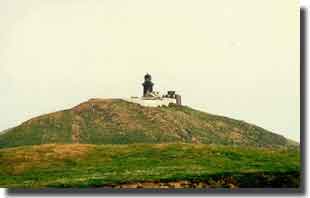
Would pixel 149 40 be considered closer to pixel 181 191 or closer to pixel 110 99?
pixel 110 99

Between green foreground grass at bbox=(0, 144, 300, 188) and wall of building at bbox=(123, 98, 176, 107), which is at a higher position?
wall of building at bbox=(123, 98, 176, 107)

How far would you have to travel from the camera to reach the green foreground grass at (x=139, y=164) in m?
11.2

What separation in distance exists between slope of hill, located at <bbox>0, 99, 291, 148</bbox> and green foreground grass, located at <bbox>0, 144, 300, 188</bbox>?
14cm

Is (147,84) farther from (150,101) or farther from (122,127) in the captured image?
(122,127)

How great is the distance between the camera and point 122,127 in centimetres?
1195

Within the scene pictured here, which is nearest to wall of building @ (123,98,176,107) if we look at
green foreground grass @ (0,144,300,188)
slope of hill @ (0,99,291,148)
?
slope of hill @ (0,99,291,148)

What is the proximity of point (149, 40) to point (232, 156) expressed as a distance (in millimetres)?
2588

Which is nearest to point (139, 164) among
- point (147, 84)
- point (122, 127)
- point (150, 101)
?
point (122, 127)

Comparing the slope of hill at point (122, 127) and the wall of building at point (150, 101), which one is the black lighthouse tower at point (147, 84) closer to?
the wall of building at point (150, 101)

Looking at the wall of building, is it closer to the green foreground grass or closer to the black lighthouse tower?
the black lighthouse tower

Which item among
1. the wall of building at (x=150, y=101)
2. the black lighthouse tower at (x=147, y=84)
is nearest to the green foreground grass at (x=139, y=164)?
the wall of building at (x=150, y=101)

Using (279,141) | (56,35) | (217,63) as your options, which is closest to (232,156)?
(279,141)

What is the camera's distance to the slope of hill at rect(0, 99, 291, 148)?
11.7 metres

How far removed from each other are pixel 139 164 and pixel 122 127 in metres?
0.82
